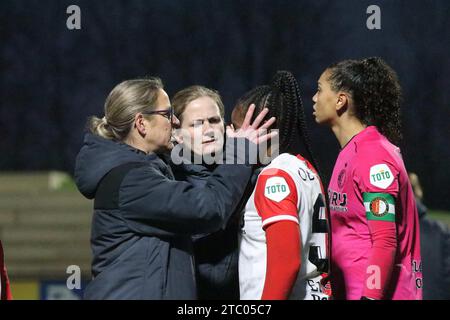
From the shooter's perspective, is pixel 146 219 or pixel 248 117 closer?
pixel 146 219

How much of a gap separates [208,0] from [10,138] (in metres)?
2.40

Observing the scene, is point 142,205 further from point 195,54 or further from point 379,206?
point 195,54

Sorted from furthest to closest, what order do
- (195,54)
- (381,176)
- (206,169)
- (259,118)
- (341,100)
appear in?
(195,54) → (341,100) → (206,169) → (381,176) → (259,118)

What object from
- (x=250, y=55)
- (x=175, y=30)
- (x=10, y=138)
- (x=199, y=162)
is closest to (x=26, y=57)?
(x=10, y=138)

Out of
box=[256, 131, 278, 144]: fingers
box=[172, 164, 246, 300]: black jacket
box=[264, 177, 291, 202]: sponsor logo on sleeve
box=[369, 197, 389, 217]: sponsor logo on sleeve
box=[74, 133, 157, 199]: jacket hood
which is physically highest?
box=[256, 131, 278, 144]: fingers

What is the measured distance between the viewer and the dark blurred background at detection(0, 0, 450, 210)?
22.7 ft

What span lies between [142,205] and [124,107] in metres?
0.31

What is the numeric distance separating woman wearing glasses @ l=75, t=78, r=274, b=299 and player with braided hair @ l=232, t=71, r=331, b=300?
70mm

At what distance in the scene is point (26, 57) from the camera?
25.4ft

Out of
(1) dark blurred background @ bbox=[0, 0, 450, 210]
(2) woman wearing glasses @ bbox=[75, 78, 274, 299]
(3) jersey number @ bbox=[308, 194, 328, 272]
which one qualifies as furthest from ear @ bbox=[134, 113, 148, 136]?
(1) dark blurred background @ bbox=[0, 0, 450, 210]

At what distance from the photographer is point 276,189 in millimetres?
2125

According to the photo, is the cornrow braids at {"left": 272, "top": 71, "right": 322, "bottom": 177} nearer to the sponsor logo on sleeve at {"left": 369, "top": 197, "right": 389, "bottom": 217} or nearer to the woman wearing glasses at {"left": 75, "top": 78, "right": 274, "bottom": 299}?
the woman wearing glasses at {"left": 75, "top": 78, "right": 274, "bottom": 299}

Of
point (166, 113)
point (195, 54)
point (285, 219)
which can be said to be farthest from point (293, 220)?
point (195, 54)
